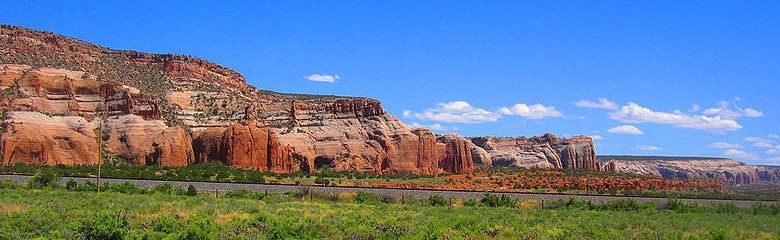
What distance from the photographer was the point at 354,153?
82812mm

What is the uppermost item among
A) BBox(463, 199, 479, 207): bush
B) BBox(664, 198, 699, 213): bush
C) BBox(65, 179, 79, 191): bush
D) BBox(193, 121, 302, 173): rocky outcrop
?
BBox(193, 121, 302, 173): rocky outcrop

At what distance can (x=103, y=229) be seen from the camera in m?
17.7

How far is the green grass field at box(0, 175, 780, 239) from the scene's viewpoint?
19.3m

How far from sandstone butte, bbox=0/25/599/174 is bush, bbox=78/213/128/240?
50.5 meters

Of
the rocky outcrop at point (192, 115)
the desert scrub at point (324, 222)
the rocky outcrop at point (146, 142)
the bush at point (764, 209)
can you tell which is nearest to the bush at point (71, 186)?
the desert scrub at point (324, 222)

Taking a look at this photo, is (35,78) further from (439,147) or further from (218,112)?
(439,147)

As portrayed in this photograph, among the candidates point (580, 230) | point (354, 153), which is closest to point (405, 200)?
point (580, 230)

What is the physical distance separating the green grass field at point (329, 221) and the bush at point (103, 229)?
25mm

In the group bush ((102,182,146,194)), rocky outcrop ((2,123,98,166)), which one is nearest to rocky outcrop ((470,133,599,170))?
rocky outcrop ((2,123,98,166))

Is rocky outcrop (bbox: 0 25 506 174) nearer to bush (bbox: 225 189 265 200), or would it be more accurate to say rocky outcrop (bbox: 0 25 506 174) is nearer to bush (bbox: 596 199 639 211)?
bush (bbox: 225 189 265 200)

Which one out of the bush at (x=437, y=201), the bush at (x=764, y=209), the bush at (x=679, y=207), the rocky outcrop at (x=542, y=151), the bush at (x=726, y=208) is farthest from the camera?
the rocky outcrop at (x=542, y=151)

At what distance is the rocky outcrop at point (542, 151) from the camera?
138 metres

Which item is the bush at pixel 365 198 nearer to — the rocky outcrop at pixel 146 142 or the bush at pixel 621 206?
the bush at pixel 621 206

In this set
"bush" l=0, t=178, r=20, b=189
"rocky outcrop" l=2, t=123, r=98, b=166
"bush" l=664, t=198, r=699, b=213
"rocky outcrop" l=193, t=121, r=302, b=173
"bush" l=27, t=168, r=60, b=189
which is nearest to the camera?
"bush" l=664, t=198, r=699, b=213
